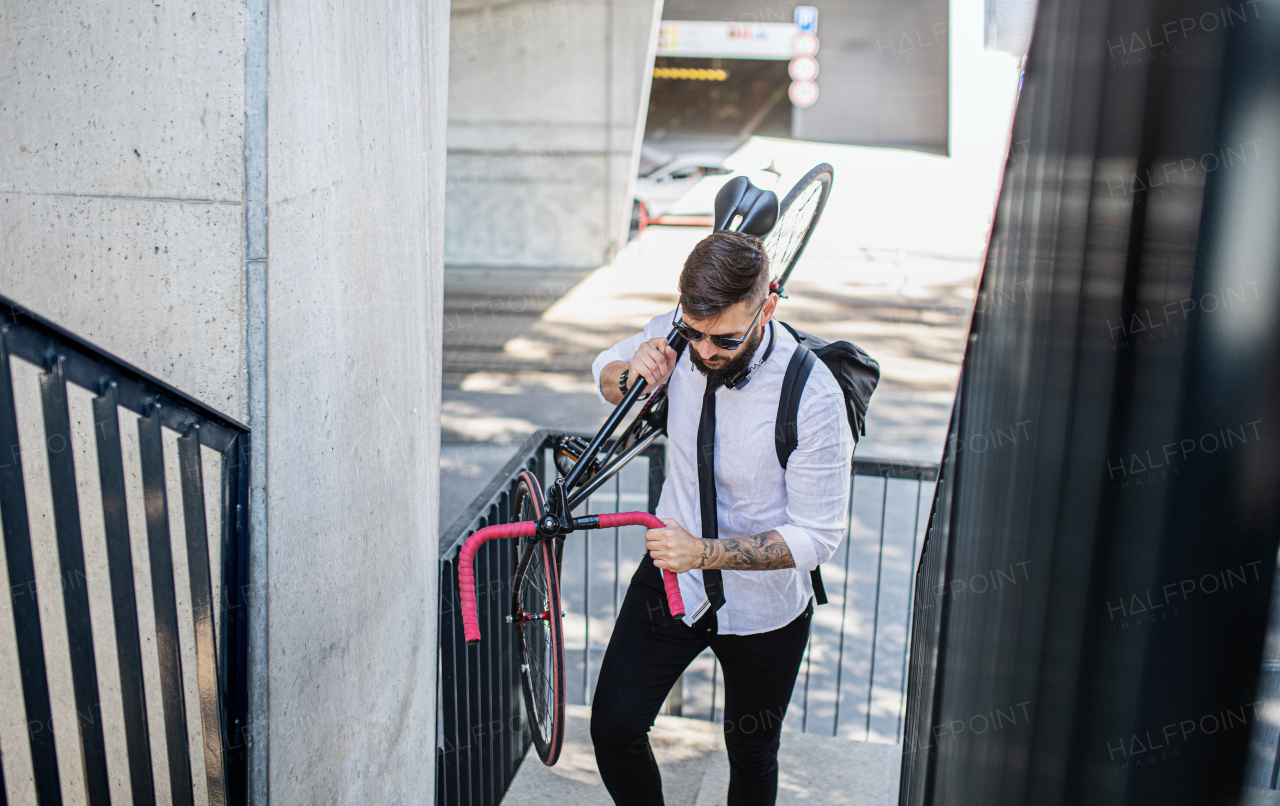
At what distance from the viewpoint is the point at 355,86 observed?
241 cm

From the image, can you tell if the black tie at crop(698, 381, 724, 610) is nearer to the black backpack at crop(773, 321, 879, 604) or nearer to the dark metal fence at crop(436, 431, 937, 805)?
the black backpack at crop(773, 321, 879, 604)

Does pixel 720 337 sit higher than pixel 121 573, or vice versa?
pixel 720 337

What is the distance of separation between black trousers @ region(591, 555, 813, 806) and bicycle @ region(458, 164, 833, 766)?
0.16 metres

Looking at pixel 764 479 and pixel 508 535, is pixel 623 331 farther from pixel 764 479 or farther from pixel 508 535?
pixel 508 535

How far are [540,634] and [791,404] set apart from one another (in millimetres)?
1110

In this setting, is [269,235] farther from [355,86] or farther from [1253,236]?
[1253,236]

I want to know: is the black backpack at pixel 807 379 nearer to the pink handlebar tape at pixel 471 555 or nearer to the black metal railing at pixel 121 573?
the pink handlebar tape at pixel 471 555

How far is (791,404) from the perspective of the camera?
2.68 meters

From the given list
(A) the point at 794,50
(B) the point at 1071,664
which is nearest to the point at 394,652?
(B) the point at 1071,664

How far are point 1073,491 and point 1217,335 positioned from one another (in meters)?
0.20

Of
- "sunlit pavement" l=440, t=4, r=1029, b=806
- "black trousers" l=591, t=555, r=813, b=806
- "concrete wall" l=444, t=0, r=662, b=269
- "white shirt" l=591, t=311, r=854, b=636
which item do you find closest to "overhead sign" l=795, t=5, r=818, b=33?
"sunlit pavement" l=440, t=4, r=1029, b=806

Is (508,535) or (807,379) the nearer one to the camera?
(508,535)

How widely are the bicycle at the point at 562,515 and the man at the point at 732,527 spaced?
0.44 ft

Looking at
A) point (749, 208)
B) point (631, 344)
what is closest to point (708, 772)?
point (631, 344)
